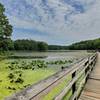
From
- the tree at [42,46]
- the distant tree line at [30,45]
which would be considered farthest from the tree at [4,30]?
the tree at [42,46]

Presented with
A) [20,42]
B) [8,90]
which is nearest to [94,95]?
[8,90]

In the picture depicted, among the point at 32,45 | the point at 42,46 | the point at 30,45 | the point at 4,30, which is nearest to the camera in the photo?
the point at 4,30

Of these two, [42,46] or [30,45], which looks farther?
[42,46]

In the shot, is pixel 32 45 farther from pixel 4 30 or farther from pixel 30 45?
pixel 4 30

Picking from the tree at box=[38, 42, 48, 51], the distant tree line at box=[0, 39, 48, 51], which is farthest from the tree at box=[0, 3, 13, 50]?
the tree at box=[38, 42, 48, 51]

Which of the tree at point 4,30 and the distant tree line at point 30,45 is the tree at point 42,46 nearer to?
the distant tree line at point 30,45

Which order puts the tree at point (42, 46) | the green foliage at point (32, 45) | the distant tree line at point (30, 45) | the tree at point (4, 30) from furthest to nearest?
the tree at point (42, 46), the green foliage at point (32, 45), the distant tree line at point (30, 45), the tree at point (4, 30)

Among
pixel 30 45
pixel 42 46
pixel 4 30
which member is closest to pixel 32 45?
pixel 30 45

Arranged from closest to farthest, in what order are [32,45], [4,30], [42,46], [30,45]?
[4,30] < [30,45] < [32,45] < [42,46]

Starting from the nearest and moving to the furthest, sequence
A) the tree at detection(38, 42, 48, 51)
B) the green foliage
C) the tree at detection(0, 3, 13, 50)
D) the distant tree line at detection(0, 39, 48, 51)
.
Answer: the tree at detection(0, 3, 13, 50)
the distant tree line at detection(0, 39, 48, 51)
the green foliage
the tree at detection(38, 42, 48, 51)

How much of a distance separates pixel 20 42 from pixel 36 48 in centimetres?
1216

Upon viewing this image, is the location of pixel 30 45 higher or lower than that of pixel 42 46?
higher

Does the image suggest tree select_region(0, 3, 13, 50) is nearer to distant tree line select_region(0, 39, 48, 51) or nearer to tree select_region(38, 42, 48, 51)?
distant tree line select_region(0, 39, 48, 51)

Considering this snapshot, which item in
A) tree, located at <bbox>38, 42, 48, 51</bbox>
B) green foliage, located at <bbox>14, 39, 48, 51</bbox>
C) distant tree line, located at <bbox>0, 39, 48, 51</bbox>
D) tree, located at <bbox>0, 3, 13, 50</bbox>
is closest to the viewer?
tree, located at <bbox>0, 3, 13, 50</bbox>
